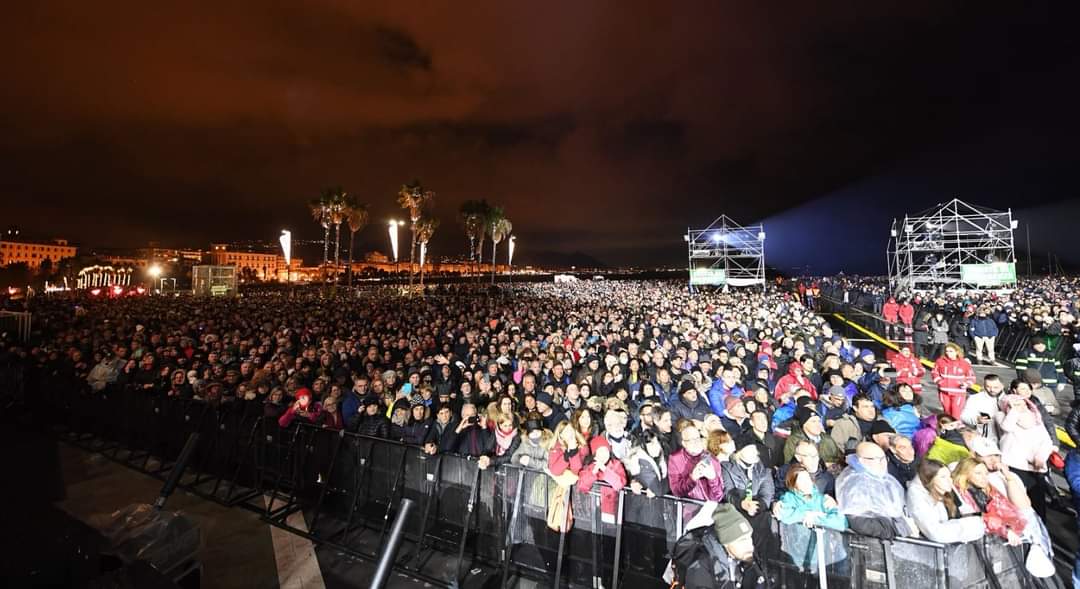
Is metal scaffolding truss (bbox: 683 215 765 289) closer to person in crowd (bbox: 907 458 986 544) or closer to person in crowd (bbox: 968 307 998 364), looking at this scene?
person in crowd (bbox: 968 307 998 364)

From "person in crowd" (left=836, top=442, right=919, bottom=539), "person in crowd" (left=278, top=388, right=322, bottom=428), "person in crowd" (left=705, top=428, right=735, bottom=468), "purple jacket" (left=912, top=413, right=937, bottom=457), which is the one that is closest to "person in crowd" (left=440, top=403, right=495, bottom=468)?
"person in crowd" (left=278, top=388, right=322, bottom=428)

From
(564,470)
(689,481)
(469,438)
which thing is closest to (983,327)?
(689,481)

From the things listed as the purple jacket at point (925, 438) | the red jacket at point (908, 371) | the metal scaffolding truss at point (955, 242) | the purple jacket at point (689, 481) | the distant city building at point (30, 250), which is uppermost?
the distant city building at point (30, 250)

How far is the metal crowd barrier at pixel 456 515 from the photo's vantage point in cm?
373

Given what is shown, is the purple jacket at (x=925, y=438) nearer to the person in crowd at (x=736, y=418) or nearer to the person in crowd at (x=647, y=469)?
the person in crowd at (x=736, y=418)

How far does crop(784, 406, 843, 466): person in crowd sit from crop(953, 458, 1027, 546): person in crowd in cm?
123

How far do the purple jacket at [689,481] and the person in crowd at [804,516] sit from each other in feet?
2.26

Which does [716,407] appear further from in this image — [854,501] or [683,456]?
[854,501]

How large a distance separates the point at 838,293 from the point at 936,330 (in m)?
18.1

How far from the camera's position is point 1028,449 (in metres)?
5.27

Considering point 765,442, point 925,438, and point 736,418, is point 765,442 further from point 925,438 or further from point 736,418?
point 925,438

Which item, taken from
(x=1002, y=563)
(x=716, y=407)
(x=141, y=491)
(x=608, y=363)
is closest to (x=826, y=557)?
Answer: (x=1002, y=563)

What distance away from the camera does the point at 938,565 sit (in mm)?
3576

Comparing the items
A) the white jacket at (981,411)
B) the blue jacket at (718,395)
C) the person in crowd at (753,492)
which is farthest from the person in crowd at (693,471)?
the white jacket at (981,411)
